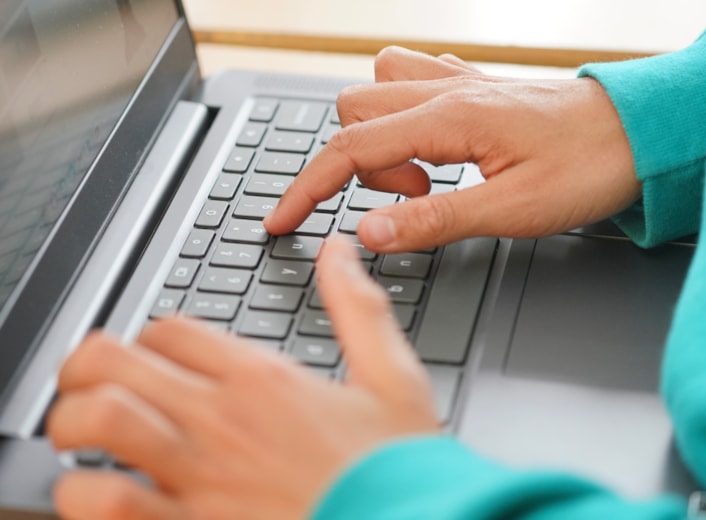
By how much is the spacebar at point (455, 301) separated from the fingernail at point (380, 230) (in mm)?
43

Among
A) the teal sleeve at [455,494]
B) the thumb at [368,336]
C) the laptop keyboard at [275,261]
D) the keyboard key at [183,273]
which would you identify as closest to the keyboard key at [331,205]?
the laptop keyboard at [275,261]

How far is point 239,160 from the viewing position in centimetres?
83

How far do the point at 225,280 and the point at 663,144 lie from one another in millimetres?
313

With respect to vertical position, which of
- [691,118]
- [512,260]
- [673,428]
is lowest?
[673,428]

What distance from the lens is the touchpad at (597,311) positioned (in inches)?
25.0

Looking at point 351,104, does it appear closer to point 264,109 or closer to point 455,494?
point 264,109

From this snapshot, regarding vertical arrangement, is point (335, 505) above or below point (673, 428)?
below

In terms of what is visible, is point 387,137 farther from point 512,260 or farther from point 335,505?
point 335,505

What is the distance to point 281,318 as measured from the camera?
26.4 inches

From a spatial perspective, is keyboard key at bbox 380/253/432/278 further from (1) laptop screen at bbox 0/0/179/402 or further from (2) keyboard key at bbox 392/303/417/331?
(1) laptop screen at bbox 0/0/179/402

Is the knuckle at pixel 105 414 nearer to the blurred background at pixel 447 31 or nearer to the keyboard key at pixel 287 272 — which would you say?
the keyboard key at pixel 287 272

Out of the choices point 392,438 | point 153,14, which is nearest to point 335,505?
point 392,438

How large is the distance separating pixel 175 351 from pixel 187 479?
80 millimetres

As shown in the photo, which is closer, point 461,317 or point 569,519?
point 569,519
